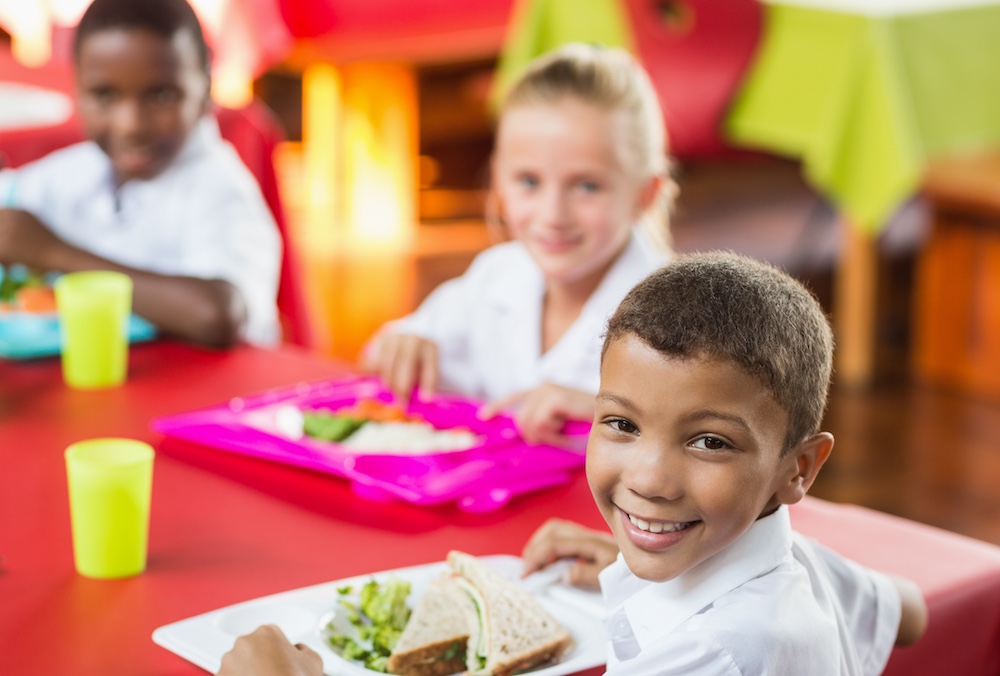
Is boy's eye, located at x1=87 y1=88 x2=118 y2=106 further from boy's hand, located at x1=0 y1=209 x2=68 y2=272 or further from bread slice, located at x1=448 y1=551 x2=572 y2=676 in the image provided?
bread slice, located at x1=448 y1=551 x2=572 y2=676

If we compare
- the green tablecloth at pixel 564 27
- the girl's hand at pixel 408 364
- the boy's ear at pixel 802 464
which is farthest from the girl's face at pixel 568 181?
the green tablecloth at pixel 564 27

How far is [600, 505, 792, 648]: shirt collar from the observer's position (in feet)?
2.53

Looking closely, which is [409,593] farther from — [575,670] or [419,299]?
[419,299]

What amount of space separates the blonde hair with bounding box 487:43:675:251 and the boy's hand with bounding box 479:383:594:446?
1.09ft

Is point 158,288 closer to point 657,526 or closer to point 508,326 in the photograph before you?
point 508,326

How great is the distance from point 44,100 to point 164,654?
4.97 ft

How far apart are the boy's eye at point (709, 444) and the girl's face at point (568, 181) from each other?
728 millimetres

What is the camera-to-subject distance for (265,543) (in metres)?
1.05

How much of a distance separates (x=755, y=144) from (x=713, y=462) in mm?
2705

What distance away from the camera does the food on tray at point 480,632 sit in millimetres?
839

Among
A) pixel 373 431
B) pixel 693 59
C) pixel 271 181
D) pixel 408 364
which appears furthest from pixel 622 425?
pixel 693 59

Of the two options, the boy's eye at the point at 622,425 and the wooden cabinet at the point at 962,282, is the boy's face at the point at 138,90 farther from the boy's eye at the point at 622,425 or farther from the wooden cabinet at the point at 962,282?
the wooden cabinet at the point at 962,282

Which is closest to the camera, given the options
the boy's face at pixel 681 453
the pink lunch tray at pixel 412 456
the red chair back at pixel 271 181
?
the boy's face at pixel 681 453

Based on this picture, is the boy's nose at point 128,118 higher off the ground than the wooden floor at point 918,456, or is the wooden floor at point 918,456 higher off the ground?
the boy's nose at point 128,118
